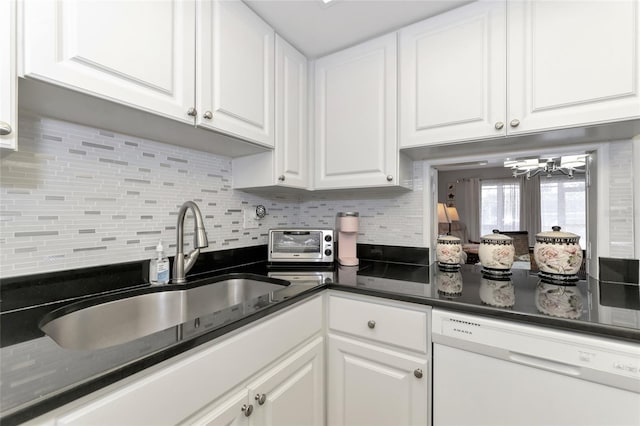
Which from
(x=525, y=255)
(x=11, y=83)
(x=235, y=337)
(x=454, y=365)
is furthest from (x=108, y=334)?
(x=525, y=255)

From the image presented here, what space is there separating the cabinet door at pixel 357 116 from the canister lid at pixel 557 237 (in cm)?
72

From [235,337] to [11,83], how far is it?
854 mm

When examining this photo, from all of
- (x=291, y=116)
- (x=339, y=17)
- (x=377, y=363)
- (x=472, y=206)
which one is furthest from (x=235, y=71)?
(x=472, y=206)

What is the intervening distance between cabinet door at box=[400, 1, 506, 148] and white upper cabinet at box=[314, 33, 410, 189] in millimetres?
82

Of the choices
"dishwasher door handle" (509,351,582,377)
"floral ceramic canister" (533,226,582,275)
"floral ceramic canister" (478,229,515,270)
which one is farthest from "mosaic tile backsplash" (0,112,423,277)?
"dishwasher door handle" (509,351,582,377)

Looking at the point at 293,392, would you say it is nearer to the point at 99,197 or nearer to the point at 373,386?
the point at 373,386

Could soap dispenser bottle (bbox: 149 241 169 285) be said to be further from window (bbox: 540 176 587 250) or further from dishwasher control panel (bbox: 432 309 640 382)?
window (bbox: 540 176 587 250)

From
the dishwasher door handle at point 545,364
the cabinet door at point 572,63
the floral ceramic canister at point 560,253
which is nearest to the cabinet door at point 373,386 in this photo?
the dishwasher door handle at point 545,364

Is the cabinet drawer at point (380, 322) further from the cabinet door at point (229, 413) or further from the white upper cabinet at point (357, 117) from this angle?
the white upper cabinet at point (357, 117)

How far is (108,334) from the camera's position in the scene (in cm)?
99

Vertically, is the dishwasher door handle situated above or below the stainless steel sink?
below

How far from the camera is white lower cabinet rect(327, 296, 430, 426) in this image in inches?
42.6

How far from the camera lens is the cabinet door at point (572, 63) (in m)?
1.00

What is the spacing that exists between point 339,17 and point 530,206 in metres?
1.40
